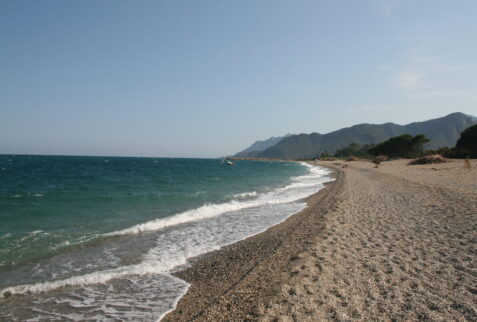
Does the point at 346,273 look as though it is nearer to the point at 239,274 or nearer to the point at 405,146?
the point at 239,274

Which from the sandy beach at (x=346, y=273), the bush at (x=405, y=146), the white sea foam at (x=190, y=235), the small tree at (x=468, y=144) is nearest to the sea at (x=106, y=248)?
the white sea foam at (x=190, y=235)

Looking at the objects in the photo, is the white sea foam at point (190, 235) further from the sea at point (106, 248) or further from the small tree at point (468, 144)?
the small tree at point (468, 144)

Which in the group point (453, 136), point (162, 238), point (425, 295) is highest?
point (453, 136)

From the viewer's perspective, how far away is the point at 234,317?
173 inches

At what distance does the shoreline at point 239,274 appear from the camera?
15.9 feet

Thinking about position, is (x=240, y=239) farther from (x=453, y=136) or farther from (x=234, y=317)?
(x=453, y=136)

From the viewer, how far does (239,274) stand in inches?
252

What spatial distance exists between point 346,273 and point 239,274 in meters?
2.42

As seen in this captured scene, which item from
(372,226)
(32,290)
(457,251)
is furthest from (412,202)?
(32,290)

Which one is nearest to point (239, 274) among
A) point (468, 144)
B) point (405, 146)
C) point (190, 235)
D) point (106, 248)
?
point (190, 235)

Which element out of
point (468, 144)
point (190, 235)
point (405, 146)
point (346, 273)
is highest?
point (405, 146)

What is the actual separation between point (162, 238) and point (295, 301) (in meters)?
6.97

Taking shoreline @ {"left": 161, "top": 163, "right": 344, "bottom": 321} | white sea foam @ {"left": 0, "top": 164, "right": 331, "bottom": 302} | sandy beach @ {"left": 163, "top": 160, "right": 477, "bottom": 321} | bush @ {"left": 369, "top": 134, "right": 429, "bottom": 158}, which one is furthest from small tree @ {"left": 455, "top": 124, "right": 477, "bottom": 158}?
shoreline @ {"left": 161, "top": 163, "right": 344, "bottom": 321}

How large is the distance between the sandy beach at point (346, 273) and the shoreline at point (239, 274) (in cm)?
2
